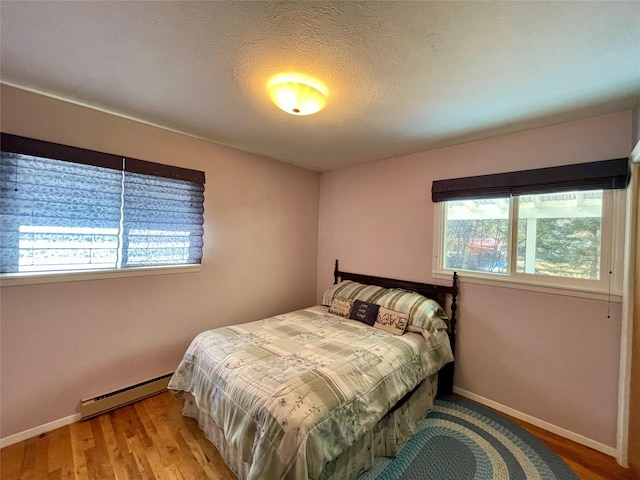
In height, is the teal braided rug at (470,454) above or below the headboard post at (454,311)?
below

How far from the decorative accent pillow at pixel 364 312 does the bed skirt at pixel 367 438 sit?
2.23ft

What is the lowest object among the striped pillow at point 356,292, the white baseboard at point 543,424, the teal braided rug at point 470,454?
the teal braided rug at point 470,454

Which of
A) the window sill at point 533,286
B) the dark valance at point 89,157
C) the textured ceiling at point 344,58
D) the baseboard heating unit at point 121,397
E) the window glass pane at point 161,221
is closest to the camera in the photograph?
the textured ceiling at point 344,58

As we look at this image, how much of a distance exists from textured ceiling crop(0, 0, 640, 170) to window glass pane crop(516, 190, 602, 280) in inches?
24.7

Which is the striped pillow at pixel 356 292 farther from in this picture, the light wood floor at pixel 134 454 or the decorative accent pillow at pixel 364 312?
the light wood floor at pixel 134 454

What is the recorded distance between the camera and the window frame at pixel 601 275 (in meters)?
1.89

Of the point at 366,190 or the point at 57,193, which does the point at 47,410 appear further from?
the point at 366,190

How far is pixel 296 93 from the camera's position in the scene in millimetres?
1586

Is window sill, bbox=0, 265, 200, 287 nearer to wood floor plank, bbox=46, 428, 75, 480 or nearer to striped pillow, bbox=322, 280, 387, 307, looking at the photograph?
wood floor plank, bbox=46, 428, 75, 480

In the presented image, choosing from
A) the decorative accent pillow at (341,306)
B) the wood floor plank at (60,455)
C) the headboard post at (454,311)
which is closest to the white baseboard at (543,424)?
the headboard post at (454,311)

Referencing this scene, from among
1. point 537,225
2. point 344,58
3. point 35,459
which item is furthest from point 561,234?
point 35,459

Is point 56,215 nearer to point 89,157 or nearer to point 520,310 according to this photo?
point 89,157

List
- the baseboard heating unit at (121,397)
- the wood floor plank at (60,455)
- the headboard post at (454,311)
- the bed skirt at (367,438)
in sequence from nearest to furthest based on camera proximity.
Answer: the bed skirt at (367,438) < the wood floor plank at (60,455) < the baseboard heating unit at (121,397) < the headboard post at (454,311)

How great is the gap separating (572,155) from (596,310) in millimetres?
1172
